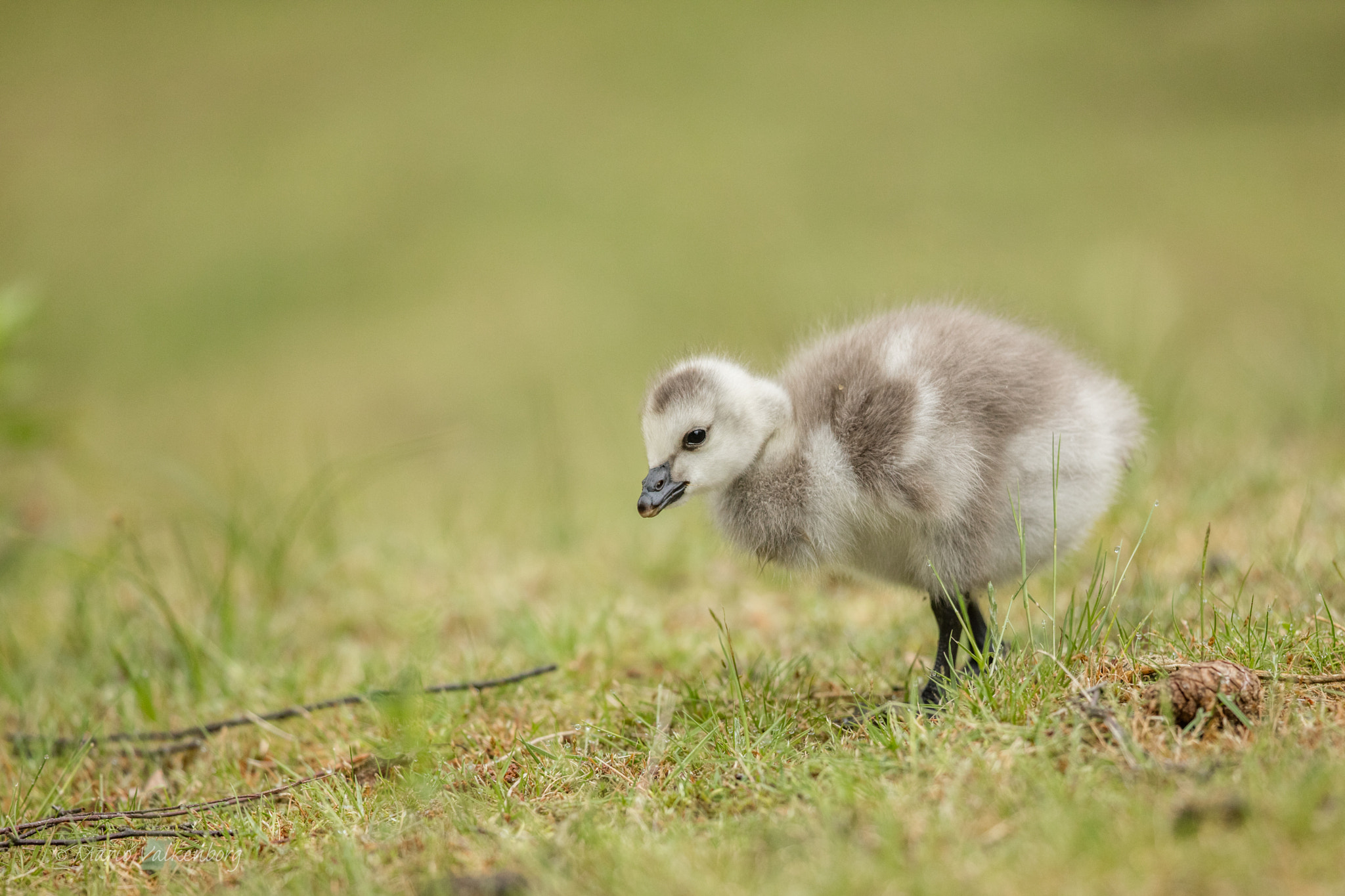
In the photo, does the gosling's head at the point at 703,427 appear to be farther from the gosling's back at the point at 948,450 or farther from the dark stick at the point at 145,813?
the dark stick at the point at 145,813

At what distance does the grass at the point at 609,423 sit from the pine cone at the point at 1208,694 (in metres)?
0.07

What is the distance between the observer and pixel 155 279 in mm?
13180

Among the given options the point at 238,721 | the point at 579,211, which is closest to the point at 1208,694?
the point at 238,721

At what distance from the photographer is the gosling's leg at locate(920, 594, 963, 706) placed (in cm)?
289

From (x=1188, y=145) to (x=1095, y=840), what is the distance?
Answer: 42.0 ft

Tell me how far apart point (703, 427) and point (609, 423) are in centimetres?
453

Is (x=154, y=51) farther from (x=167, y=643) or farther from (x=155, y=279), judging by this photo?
(x=167, y=643)

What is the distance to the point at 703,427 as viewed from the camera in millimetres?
2795

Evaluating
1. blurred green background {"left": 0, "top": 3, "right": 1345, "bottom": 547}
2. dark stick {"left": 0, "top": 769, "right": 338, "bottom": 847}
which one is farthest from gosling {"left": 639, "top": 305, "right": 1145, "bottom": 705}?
blurred green background {"left": 0, "top": 3, "right": 1345, "bottom": 547}

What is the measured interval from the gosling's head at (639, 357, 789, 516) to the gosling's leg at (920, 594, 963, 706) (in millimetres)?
686

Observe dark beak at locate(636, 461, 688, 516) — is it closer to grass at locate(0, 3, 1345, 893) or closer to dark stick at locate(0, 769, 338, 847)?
grass at locate(0, 3, 1345, 893)

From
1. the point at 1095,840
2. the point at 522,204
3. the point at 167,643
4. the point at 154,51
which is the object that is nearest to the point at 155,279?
the point at 522,204

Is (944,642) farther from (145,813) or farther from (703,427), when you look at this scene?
(145,813)

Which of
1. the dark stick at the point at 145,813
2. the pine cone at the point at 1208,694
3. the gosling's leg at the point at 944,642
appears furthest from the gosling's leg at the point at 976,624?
the dark stick at the point at 145,813
